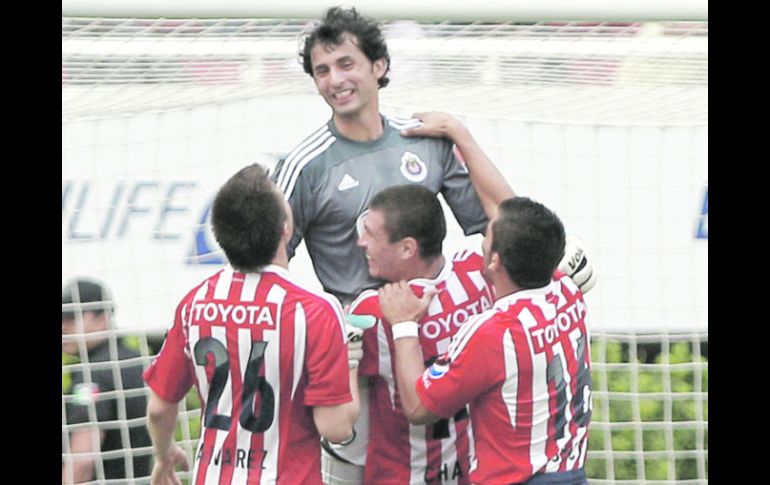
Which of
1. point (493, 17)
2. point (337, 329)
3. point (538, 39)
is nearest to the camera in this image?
point (337, 329)

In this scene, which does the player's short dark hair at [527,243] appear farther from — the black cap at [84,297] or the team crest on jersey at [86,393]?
→ the team crest on jersey at [86,393]

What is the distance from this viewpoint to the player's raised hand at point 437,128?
397cm

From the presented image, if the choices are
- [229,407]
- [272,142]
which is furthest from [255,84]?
[229,407]

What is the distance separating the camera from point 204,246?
4246mm

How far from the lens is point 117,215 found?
14.0 feet

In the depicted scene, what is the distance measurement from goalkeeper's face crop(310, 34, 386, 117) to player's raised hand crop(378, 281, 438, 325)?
0.58 m

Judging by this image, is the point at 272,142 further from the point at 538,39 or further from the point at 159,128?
the point at 538,39

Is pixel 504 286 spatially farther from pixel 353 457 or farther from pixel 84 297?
pixel 84 297

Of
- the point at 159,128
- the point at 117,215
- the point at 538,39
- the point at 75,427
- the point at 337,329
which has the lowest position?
the point at 75,427

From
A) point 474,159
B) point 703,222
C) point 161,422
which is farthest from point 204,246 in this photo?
point 703,222

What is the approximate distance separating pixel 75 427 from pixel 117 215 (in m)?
0.74

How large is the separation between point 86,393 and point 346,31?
5.04 feet

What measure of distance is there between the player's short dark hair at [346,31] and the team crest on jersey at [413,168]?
32 centimetres

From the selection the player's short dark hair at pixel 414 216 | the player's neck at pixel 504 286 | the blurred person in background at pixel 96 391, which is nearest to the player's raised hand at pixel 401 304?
the player's short dark hair at pixel 414 216
